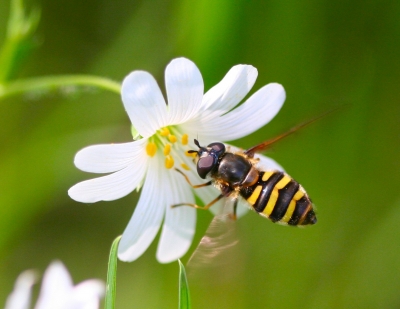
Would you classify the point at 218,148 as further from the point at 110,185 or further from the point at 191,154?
the point at 110,185

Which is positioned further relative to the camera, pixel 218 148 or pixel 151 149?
pixel 151 149

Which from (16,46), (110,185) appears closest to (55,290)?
(110,185)

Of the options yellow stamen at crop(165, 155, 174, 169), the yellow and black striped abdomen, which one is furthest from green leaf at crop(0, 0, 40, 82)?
the yellow and black striped abdomen

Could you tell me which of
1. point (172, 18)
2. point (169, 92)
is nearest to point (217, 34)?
point (172, 18)

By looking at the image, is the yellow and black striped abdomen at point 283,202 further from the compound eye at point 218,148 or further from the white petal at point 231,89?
the white petal at point 231,89

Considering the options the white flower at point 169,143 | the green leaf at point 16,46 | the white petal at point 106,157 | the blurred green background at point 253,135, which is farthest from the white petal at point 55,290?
the blurred green background at point 253,135

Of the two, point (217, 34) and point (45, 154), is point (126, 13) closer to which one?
point (217, 34)

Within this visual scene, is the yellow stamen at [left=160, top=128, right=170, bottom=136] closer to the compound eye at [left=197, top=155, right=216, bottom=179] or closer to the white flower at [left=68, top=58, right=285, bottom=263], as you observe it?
the white flower at [left=68, top=58, right=285, bottom=263]
